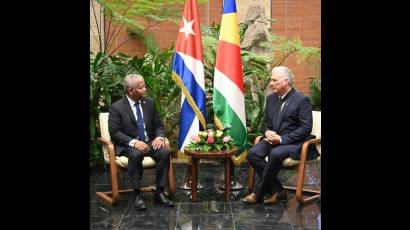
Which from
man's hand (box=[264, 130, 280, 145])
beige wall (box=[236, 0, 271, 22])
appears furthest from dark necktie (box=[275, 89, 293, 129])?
beige wall (box=[236, 0, 271, 22])

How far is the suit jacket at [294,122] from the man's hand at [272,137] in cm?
5

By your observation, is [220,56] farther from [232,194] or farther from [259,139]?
[232,194]

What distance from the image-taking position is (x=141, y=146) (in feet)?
14.7

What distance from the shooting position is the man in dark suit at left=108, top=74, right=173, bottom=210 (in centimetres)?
446

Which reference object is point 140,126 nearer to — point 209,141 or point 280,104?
point 209,141

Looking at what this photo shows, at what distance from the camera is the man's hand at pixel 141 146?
14.7 feet

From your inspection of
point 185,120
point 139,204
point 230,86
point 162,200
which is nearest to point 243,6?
point 230,86

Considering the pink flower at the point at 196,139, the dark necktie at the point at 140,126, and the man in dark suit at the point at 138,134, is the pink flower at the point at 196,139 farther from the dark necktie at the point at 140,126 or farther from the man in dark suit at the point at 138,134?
the dark necktie at the point at 140,126

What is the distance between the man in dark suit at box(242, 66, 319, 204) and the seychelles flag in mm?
→ 411

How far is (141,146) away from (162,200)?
553 millimetres

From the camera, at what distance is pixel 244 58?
6.78 meters

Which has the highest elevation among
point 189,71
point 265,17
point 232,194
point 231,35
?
point 265,17

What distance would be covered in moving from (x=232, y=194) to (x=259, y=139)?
25.0 inches
